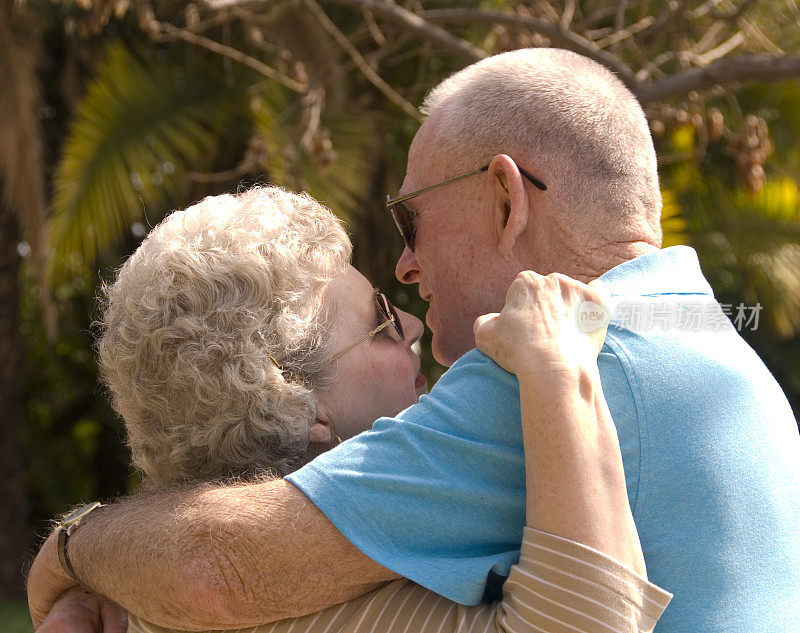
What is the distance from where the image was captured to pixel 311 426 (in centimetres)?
220

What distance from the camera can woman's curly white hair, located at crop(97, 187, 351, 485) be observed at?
6.86 ft

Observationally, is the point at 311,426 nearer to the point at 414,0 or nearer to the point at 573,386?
the point at 573,386

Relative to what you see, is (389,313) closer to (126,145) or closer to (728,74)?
(728,74)

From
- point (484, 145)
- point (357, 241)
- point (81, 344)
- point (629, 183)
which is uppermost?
point (484, 145)

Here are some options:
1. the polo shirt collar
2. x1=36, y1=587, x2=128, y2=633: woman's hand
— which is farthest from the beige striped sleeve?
x1=36, y1=587, x2=128, y2=633: woman's hand

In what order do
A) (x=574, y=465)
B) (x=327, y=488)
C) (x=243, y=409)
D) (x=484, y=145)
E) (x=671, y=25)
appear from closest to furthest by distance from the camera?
(x=574, y=465), (x=327, y=488), (x=243, y=409), (x=484, y=145), (x=671, y=25)

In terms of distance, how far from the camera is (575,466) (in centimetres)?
160

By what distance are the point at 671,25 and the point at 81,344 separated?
8.49 meters

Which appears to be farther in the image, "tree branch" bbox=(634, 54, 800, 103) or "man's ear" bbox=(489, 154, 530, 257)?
"tree branch" bbox=(634, 54, 800, 103)

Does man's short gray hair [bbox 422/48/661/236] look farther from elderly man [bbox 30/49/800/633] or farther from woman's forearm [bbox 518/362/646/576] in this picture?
woman's forearm [bbox 518/362/646/576]

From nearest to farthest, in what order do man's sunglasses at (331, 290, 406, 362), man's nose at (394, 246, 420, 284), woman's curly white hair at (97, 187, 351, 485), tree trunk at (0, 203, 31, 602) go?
woman's curly white hair at (97, 187, 351, 485)
man's sunglasses at (331, 290, 406, 362)
man's nose at (394, 246, 420, 284)
tree trunk at (0, 203, 31, 602)

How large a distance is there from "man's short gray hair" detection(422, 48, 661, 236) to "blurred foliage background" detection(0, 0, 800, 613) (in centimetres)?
250

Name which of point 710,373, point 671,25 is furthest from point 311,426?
point 671,25

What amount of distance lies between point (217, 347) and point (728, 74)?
11.3ft
